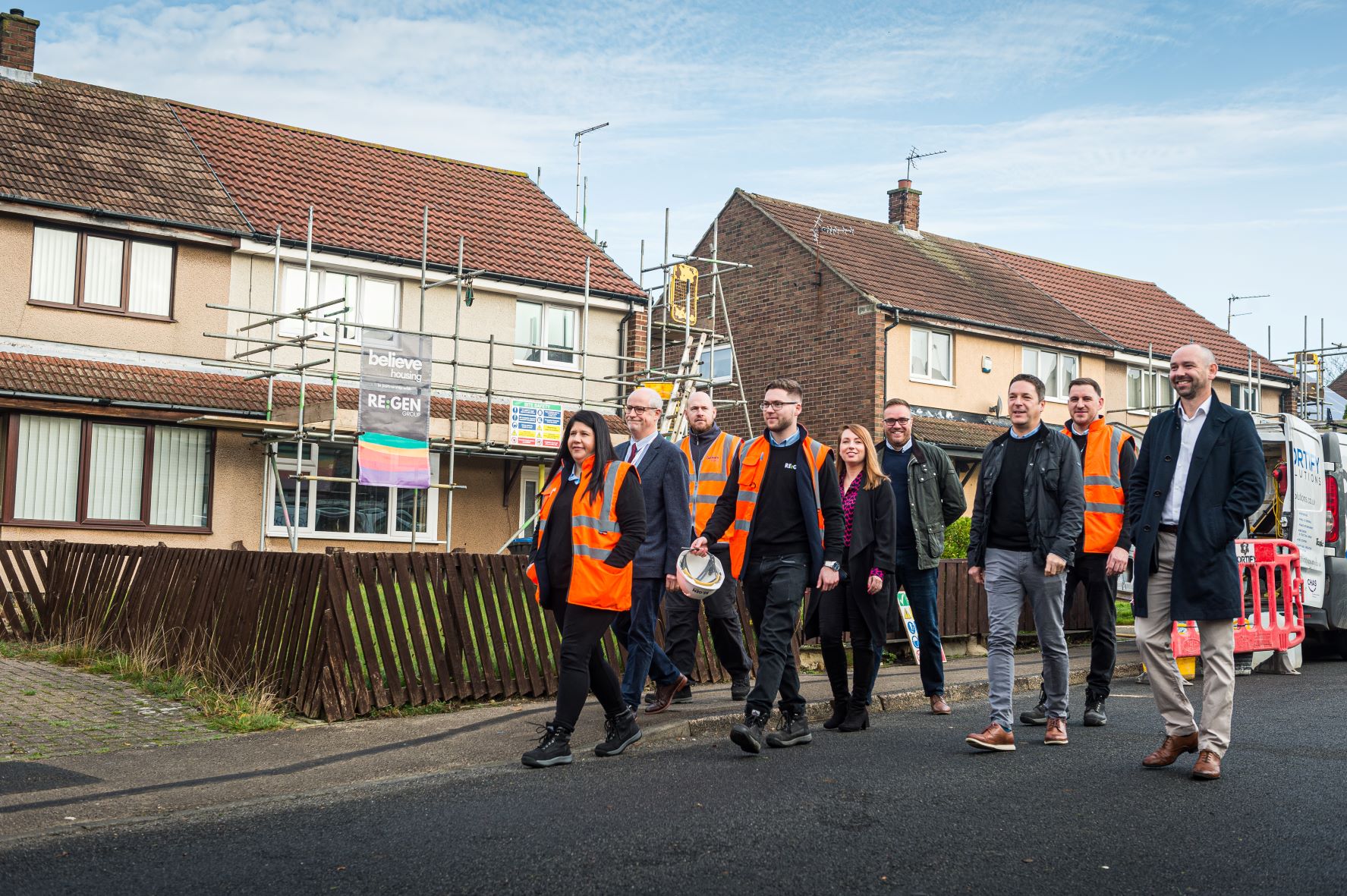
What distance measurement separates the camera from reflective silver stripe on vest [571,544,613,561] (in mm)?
6855

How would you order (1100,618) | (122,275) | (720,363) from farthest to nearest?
(720,363) → (122,275) → (1100,618)

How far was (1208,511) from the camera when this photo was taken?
6691 millimetres

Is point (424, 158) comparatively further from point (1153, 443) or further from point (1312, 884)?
point (1312, 884)

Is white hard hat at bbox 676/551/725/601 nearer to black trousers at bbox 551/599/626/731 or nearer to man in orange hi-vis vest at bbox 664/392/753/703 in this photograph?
black trousers at bbox 551/599/626/731

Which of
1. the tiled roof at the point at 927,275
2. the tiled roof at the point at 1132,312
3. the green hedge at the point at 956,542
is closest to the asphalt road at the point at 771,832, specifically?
the green hedge at the point at 956,542

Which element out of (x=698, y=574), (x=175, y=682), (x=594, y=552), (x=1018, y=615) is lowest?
(x=175, y=682)

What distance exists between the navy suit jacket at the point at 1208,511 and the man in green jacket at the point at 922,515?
1962 mm

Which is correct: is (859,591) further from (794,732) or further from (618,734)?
(618,734)

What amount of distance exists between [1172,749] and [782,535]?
2.31 metres

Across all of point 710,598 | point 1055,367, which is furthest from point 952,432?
point 710,598

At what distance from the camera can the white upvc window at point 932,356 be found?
1064 inches

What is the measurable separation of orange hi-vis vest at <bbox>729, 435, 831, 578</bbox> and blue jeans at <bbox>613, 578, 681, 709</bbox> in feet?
1.88

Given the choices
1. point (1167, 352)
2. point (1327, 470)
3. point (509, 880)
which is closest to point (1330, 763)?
point (509, 880)

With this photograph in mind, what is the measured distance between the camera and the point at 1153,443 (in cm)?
704
